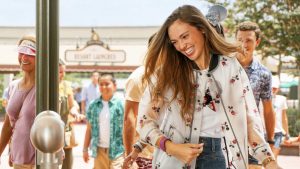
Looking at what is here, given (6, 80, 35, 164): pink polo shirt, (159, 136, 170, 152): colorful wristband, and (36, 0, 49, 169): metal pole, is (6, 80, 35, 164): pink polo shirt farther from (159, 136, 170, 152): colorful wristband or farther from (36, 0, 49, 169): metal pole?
(36, 0, 49, 169): metal pole

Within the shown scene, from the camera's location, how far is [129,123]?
371 cm

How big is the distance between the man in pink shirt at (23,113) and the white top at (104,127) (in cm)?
156

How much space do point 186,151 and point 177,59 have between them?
428 millimetres

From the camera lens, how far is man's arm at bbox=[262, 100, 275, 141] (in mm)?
3670

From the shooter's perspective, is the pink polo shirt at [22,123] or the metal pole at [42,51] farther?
the pink polo shirt at [22,123]

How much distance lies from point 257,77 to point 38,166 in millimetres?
2623

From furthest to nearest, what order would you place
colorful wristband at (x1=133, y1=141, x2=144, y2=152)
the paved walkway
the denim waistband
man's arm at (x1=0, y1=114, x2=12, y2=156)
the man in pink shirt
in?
1. the paved walkway
2. man's arm at (x1=0, y1=114, x2=12, y2=156)
3. the man in pink shirt
4. colorful wristband at (x1=133, y1=141, x2=144, y2=152)
5. the denim waistband

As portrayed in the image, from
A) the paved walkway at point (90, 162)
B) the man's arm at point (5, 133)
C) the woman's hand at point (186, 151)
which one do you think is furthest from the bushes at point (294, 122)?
the woman's hand at point (186, 151)

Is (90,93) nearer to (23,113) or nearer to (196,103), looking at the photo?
(23,113)

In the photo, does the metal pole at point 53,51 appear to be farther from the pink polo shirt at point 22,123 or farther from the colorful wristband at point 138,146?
the pink polo shirt at point 22,123

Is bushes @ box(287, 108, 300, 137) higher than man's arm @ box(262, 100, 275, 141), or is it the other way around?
man's arm @ box(262, 100, 275, 141)

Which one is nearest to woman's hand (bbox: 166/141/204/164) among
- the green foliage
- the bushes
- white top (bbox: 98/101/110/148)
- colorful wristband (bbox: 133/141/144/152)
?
colorful wristband (bbox: 133/141/144/152)

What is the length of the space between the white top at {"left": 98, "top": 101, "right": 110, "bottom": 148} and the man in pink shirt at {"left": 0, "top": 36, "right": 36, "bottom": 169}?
156 cm

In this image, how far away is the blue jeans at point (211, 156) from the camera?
2.05 metres
